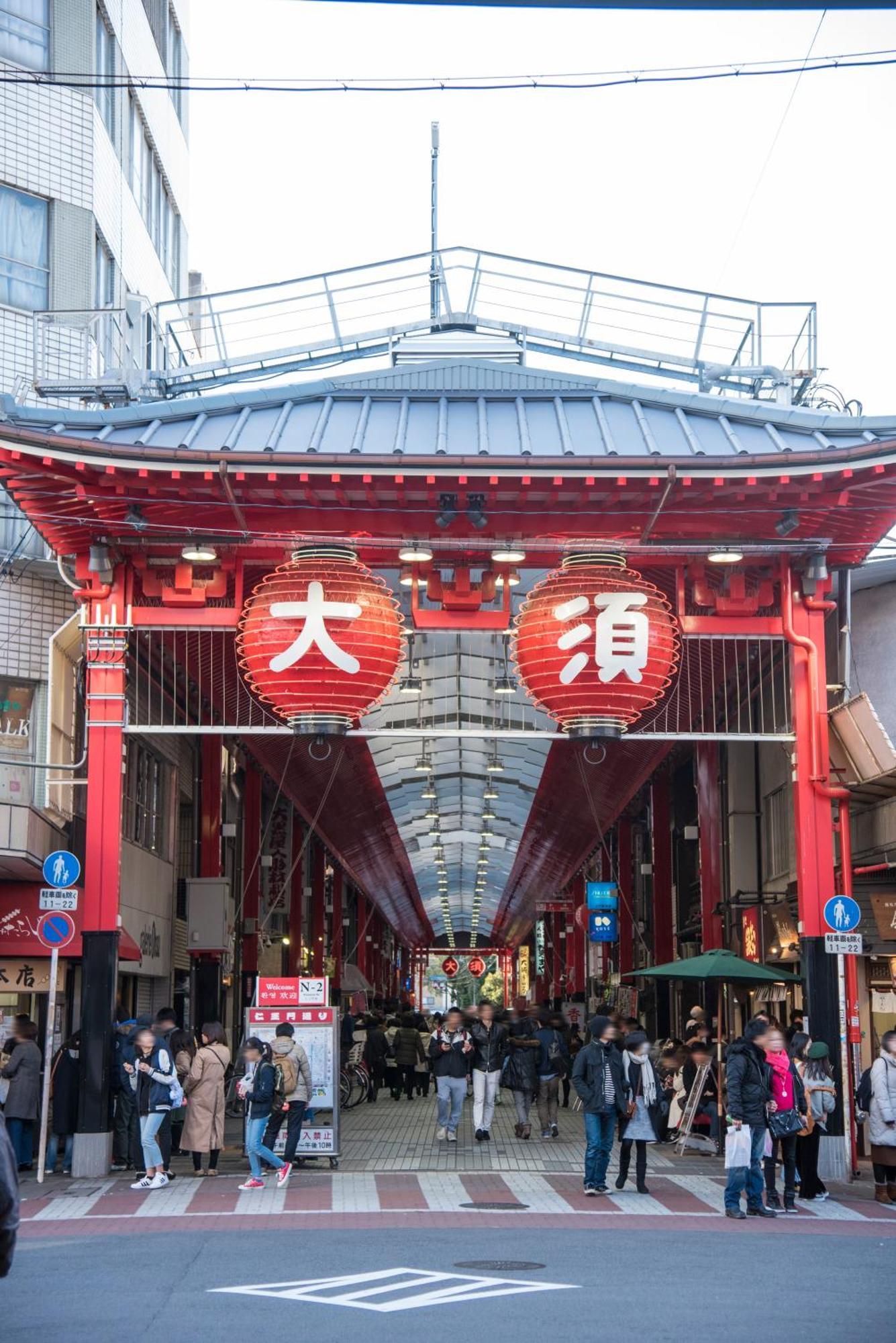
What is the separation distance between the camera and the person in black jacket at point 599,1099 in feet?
52.5

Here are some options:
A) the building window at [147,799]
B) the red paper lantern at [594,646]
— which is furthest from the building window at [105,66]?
the red paper lantern at [594,646]

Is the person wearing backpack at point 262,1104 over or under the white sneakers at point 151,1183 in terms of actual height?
over

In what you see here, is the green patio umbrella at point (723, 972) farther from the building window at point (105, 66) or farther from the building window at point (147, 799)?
the building window at point (105, 66)

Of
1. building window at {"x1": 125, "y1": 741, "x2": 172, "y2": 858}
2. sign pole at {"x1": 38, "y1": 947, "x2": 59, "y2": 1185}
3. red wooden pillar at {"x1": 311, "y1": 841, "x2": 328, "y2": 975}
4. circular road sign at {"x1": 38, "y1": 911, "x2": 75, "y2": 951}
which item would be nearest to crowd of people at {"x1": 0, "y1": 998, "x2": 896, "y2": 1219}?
sign pole at {"x1": 38, "y1": 947, "x2": 59, "y2": 1185}

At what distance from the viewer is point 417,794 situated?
4400 cm

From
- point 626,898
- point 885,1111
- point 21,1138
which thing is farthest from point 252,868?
point 885,1111

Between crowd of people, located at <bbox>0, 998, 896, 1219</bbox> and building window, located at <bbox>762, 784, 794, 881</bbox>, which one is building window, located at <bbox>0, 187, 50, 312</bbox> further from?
building window, located at <bbox>762, 784, 794, 881</bbox>

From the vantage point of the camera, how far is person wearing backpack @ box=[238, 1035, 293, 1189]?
1711 centimetres

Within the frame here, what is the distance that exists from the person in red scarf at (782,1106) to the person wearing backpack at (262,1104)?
501 cm

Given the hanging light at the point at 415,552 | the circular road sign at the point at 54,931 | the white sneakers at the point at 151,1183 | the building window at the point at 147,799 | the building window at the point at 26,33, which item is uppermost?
the building window at the point at 26,33

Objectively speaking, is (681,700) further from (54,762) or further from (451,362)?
(54,762)

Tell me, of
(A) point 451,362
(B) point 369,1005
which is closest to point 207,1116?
(A) point 451,362

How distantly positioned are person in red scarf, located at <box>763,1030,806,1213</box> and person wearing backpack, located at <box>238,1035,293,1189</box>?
16.4 feet

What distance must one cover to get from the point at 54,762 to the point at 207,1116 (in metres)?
5.61
